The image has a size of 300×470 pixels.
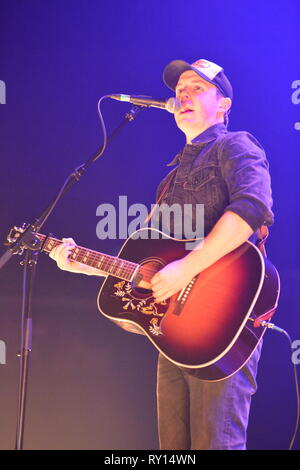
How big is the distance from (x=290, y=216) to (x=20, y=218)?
1.64 meters

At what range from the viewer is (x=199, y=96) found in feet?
7.54

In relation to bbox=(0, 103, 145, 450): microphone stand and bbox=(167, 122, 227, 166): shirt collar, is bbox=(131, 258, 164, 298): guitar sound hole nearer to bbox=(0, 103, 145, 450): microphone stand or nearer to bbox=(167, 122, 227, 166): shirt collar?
bbox=(0, 103, 145, 450): microphone stand

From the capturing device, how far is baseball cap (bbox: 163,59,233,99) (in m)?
2.29

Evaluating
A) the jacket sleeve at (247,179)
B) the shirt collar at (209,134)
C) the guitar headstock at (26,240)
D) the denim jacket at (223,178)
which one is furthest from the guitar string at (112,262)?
the shirt collar at (209,134)

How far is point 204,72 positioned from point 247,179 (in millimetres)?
736

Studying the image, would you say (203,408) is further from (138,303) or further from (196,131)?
(196,131)

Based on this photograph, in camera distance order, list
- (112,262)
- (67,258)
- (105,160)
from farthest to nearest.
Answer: (105,160) → (67,258) → (112,262)

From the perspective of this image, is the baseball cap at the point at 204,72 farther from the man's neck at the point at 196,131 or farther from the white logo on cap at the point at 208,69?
the man's neck at the point at 196,131

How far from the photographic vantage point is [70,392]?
282 centimetres

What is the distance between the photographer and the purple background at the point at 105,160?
9.21 ft

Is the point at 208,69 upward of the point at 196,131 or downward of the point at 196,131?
upward

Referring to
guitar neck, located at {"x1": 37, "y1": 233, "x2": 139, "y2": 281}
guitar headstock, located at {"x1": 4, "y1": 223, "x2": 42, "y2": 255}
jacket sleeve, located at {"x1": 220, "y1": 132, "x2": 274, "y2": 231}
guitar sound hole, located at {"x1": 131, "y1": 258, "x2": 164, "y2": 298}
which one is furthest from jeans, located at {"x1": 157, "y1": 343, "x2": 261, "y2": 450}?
guitar headstock, located at {"x1": 4, "y1": 223, "x2": 42, "y2": 255}

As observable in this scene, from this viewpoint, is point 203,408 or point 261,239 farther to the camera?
point 261,239

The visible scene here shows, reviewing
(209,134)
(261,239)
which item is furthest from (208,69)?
(261,239)
